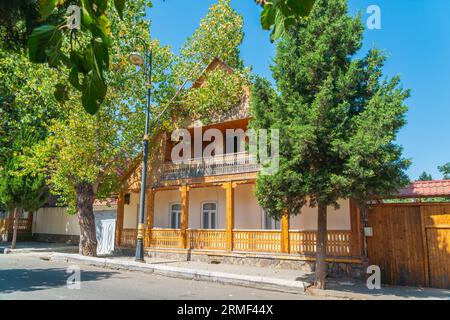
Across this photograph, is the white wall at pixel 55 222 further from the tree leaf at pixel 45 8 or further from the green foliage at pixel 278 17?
the green foliage at pixel 278 17

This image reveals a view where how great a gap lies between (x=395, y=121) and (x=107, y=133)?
12.3 m

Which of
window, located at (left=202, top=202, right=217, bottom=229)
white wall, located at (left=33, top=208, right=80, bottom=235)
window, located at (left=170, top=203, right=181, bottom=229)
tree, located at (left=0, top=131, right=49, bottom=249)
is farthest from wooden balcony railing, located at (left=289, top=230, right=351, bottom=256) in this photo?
white wall, located at (left=33, top=208, right=80, bottom=235)

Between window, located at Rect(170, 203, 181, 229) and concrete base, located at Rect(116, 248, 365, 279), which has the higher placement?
window, located at Rect(170, 203, 181, 229)

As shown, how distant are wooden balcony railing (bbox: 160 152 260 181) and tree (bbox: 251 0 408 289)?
507 cm

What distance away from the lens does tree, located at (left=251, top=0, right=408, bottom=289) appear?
30.5 feet

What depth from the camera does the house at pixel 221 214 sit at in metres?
14.0

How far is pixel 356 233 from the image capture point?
12.8 meters

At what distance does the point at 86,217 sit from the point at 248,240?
26.7 feet

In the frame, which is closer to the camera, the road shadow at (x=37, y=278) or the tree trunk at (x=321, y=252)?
the road shadow at (x=37, y=278)

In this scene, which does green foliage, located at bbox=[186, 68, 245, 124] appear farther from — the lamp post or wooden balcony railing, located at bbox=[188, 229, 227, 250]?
wooden balcony railing, located at bbox=[188, 229, 227, 250]

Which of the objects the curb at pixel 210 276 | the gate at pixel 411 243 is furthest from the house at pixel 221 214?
the curb at pixel 210 276

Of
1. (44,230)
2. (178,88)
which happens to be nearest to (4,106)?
(44,230)

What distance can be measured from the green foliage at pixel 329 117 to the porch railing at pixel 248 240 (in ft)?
12.1

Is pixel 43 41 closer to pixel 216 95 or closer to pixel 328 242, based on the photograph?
pixel 328 242
